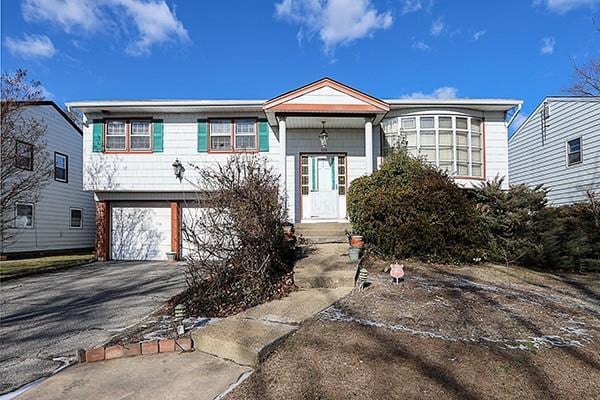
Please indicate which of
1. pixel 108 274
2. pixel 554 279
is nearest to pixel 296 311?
pixel 554 279

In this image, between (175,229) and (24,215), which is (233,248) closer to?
(175,229)

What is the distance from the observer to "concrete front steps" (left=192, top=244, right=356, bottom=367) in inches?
143

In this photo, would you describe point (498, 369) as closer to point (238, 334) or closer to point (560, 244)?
point (238, 334)

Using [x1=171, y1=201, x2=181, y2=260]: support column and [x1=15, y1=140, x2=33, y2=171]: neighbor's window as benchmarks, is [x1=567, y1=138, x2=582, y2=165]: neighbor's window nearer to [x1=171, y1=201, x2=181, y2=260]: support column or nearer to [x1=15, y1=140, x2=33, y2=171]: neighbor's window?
[x1=171, y1=201, x2=181, y2=260]: support column

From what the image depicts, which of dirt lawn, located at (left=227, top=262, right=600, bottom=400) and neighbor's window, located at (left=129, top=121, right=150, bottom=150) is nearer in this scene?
dirt lawn, located at (left=227, top=262, right=600, bottom=400)

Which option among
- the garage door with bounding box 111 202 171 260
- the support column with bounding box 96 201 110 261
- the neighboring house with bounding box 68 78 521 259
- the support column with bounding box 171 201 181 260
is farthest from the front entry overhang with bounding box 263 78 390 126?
the support column with bounding box 96 201 110 261

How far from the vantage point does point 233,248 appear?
18.1ft

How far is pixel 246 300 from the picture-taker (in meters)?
5.16

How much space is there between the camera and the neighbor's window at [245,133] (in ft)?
40.0

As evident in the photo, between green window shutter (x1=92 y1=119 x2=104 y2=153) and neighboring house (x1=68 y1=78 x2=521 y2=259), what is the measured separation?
1.3 inches

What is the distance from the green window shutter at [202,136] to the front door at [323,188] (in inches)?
138

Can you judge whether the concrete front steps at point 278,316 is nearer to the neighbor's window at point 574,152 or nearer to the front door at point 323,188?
the front door at point 323,188

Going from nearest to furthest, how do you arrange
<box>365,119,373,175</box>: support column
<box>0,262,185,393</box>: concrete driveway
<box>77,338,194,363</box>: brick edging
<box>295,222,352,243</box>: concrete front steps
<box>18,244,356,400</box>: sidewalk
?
<box>18,244,356,400</box>: sidewalk → <box>77,338,194,363</box>: brick edging → <box>0,262,185,393</box>: concrete driveway → <box>295,222,352,243</box>: concrete front steps → <box>365,119,373,175</box>: support column

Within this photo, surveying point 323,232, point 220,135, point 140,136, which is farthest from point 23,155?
point 323,232
